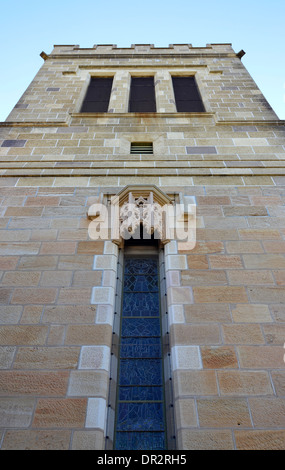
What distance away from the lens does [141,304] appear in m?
4.94

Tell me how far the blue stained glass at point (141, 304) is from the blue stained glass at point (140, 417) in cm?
118

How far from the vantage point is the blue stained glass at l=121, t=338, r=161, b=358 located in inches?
173

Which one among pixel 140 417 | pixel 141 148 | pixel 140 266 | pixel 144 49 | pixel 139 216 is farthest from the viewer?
pixel 144 49

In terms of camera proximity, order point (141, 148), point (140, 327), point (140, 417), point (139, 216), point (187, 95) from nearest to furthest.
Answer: point (140, 417) → point (140, 327) → point (139, 216) → point (141, 148) → point (187, 95)

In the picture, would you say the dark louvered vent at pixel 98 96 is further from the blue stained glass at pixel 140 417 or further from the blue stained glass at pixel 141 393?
the blue stained glass at pixel 140 417

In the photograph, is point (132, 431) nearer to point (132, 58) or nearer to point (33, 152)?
point (33, 152)

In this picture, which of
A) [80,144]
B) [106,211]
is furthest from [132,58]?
[106,211]

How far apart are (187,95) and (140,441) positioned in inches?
353

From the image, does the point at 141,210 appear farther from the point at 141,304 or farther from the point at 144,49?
the point at 144,49

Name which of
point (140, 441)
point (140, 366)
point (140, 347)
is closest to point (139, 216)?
A: point (140, 347)

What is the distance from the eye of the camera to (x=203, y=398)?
3684 millimetres

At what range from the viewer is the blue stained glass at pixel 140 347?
4.39m

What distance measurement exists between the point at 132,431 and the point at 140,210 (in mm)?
3169

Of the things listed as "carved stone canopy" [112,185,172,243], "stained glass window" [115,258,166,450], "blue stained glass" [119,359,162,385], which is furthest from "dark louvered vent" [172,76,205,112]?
"blue stained glass" [119,359,162,385]
